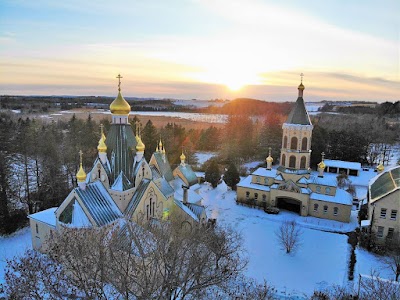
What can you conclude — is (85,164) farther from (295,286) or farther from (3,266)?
(295,286)

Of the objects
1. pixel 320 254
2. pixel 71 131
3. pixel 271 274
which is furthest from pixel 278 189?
pixel 71 131

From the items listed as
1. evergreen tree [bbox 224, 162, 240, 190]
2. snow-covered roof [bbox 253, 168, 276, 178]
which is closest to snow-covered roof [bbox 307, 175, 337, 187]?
snow-covered roof [bbox 253, 168, 276, 178]

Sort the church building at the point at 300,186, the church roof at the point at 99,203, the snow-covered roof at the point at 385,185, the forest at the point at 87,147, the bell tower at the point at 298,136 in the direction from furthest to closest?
the bell tower at the point at 298,136 → the church building at the point at 300,186 → the forest at the point at 87,147 → the snow-covered roof at the point at 385,185 → the church roof at the point at 99,203

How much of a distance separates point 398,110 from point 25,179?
78.5 metres

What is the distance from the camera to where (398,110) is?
71500 mm

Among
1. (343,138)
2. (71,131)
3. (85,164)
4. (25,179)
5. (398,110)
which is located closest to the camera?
(25,179)

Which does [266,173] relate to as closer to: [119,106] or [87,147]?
[119,106]

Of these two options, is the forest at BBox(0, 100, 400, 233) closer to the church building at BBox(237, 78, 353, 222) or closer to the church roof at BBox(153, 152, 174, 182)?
the church building at BBox(237, 78, 353, 222)

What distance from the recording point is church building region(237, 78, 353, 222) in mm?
27000

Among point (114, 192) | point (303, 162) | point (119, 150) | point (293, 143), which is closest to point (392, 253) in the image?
point (303, 162)

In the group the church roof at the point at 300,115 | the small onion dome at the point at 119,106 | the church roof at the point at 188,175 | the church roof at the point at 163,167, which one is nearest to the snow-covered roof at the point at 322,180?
the church roof at the point at 300,115

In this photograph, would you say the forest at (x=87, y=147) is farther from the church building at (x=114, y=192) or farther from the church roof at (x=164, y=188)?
the church roof at (x=164, y=188)

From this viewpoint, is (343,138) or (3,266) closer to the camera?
(3,266)

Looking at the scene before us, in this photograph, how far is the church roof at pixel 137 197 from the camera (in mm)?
18009
